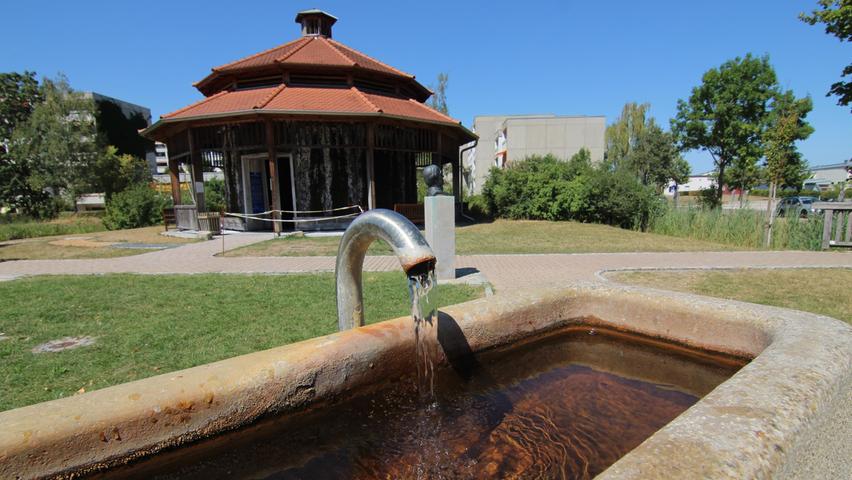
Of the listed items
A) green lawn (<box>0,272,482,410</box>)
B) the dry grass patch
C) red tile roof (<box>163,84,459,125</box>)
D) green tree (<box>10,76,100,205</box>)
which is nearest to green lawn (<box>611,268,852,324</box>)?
green lawn (<box>0,272,482,410</box>)

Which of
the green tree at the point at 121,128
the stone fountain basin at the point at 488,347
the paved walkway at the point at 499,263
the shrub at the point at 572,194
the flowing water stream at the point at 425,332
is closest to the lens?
the stone fountain basin at the point at 488,347

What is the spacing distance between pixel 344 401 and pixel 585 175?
17.1m

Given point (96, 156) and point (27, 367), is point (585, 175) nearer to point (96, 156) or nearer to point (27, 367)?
point (27, 367)

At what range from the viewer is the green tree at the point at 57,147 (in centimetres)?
2788

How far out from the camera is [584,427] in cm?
215

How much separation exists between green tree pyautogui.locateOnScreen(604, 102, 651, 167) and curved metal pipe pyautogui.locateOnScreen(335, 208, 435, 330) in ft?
152

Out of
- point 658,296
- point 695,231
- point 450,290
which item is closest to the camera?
point 658,296

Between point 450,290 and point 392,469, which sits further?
point 450,290

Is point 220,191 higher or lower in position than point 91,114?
lower

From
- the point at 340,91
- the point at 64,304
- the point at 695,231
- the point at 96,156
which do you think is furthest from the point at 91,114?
the point at 695,231

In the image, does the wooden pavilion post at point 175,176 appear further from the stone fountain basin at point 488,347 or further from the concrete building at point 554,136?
the concrete building at point 554,136

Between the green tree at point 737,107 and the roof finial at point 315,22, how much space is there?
969 inches

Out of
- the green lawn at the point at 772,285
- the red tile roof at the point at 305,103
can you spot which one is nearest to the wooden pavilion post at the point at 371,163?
the red tile roof at the point at 305,103

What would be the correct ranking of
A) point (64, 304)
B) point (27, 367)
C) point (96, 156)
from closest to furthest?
point (27, 367), point (64, 304), point (96, 156)
